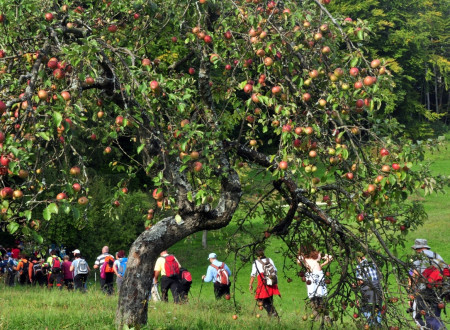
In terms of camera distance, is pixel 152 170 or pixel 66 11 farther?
pixel 152 170

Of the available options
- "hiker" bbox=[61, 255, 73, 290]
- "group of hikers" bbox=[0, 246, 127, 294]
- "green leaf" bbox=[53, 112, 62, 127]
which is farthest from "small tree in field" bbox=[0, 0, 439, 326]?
"hiker" bbox=[61, 255, 73, 290]

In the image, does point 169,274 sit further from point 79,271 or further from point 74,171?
point 74,171

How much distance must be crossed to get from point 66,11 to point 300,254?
4.30m

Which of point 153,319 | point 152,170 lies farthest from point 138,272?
point 153,319

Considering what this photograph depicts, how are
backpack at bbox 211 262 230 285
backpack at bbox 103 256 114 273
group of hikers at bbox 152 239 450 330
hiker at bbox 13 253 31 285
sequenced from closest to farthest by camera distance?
group of hikers at bbox 152 239 450 330
backpack at bbox 211 262 230 285
backpack at bbox 103 256 114 273
hiker at bbox 13 253 31 285

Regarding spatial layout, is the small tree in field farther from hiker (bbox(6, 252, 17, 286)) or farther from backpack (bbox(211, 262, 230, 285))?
hiker (bbox(6, 252, 17, 286))

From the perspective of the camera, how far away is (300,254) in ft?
26.0

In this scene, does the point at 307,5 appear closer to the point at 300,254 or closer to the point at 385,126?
the point at 385,126

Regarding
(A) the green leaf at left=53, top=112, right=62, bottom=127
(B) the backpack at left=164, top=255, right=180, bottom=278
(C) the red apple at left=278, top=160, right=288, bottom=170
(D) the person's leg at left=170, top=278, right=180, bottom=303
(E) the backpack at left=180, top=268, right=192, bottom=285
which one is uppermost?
(A) the green leaf at left=53, top=112, right=62, bottom=127

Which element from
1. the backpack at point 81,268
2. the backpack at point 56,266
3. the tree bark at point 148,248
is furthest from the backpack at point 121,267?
the tree bark at point 148,248

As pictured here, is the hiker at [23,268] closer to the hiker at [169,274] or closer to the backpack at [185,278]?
the hiker at [169,274]

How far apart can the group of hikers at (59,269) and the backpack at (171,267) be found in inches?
67.7

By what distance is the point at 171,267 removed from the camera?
43.1 feet

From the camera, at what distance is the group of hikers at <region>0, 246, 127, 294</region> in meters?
15.4
